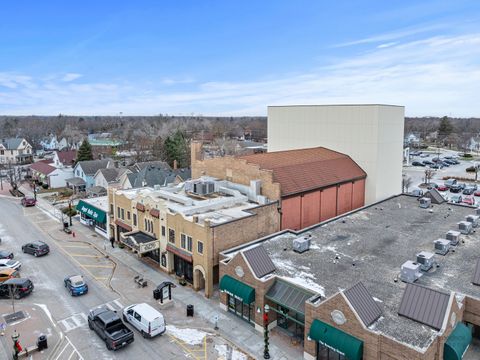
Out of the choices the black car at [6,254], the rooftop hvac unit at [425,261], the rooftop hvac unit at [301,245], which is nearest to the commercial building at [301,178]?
the rooftop hvac unit at [301,245]

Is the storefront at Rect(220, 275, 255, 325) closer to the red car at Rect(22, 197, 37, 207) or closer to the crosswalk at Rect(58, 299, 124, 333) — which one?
the crosswalk at Rect(58, 299, 124, 333)

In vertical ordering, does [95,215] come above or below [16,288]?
above

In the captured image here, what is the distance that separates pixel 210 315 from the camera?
26625 mm

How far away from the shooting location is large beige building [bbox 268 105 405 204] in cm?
4666

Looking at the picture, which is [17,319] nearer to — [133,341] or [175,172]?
[133,341]

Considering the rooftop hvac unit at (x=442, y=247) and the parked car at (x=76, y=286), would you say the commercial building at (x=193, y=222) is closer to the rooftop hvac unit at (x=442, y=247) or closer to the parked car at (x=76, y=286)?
the parked car at (x=76, y=286)

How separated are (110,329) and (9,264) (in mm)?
16898

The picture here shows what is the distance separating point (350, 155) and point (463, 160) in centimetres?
8269

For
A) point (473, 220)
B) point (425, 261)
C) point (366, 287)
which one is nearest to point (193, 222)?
point (366, 287)

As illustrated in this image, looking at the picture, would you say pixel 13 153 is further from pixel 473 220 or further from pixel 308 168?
pixel 473 220

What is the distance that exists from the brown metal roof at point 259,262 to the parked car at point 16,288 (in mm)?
18237

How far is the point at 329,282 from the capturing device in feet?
78.5

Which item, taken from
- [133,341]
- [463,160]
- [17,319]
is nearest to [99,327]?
[133,341]

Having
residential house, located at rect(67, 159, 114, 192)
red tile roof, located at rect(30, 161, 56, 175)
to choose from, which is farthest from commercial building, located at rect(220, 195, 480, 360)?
red tile roof, located at rect(30, 161, 56, 175)
